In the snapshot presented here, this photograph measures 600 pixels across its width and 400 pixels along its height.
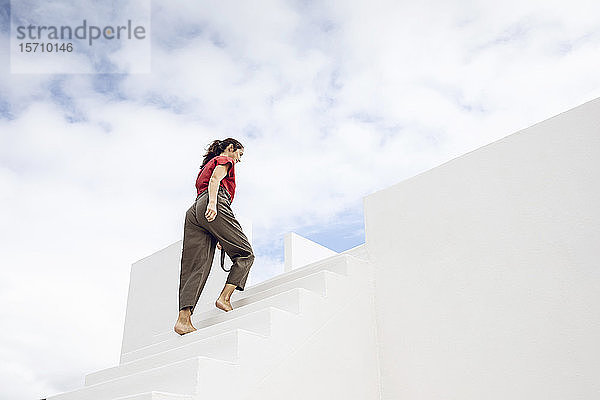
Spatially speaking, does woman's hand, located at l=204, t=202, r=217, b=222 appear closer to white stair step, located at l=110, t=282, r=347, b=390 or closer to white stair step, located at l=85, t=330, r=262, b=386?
white stair step, located at l=110, t=282, r=347, b=390

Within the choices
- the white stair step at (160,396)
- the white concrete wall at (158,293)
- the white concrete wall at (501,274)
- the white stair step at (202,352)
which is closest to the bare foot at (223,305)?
the white stair step at (202,352)

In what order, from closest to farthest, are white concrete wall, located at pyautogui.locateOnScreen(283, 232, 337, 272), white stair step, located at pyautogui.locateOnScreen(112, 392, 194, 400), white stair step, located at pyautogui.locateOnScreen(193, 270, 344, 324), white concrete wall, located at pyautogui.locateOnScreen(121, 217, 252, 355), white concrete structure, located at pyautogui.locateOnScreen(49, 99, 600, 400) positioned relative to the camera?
1. white stair step, located at pyautogui.locateOnScreen(112, 392, 194, 400)
2. white concrete structure, located at pyautogui.locateOnScreen(49, 99, 600, 400)
3. white stair step, located at pyautogui.locateOnScreen(193, 270, 344, 324)
4. white concrete wall, located at pyautogui.locateOnScreen(121, 217, 252, 355)
5. white concrete wall, located at pyautogui.locateOnScreen(283, 232, 337, 272)

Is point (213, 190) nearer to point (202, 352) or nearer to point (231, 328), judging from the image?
point (231, 328)

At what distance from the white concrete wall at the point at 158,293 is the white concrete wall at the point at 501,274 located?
3.06 metres

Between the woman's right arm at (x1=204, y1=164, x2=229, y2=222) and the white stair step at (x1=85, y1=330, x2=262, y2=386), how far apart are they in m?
0.93

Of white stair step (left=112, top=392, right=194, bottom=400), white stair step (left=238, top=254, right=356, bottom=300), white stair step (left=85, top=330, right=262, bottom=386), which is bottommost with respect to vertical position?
white stair step (left=112, top=392, right=194, bottom=400)

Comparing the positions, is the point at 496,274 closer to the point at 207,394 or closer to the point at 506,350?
the point at 506,350

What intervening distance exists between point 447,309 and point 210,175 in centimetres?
177

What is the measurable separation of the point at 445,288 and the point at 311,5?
13.0 ft

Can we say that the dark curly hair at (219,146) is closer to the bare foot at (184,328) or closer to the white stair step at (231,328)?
the bare foot at (184,328)

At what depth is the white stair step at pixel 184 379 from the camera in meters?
2.02

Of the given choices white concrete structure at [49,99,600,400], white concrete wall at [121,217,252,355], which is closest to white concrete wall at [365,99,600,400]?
white concrete structure at [49,99,600,400]

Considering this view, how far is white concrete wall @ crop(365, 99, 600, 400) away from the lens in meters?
2.52

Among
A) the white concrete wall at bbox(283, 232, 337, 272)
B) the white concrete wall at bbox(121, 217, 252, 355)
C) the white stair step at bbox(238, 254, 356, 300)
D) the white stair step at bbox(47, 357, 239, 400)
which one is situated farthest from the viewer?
the white concrete wall at bbox(283, 232, 337, 272)
